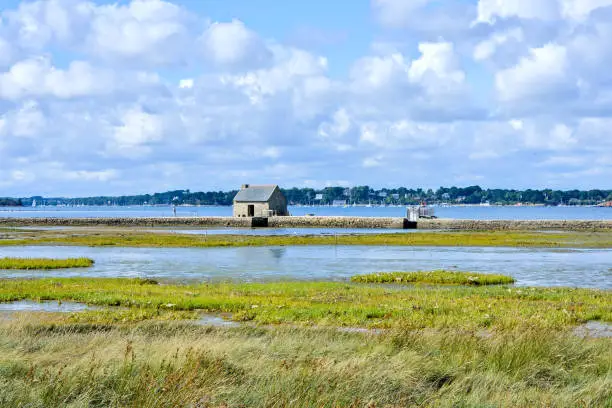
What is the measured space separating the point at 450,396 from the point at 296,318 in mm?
9946

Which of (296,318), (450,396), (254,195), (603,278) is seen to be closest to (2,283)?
(296,318)

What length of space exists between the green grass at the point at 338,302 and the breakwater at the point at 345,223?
8459 centimetres

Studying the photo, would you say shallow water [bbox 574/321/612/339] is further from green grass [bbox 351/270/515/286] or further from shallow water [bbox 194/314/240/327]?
green grass [bbox 351/270/515/286]

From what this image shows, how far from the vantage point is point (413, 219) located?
397ft

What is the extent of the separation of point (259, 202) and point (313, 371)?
114 metres

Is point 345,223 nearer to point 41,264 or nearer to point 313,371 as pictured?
point 41,264

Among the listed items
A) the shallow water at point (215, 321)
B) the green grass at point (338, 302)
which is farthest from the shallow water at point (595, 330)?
the shallow water at point (215, 321)

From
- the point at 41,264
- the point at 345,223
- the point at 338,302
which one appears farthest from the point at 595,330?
the point at 345,223

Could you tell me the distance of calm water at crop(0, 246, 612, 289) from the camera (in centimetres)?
3672

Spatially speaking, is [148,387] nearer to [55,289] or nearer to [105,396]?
[105,396]

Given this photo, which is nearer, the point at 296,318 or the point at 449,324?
the point at 449,324

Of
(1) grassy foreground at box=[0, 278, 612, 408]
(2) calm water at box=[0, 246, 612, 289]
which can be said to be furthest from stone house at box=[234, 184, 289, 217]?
(1) grassy foreground at box=[0, 278, 612, 408]

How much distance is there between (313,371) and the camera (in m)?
10.2

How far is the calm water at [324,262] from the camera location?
36719 millimetres
